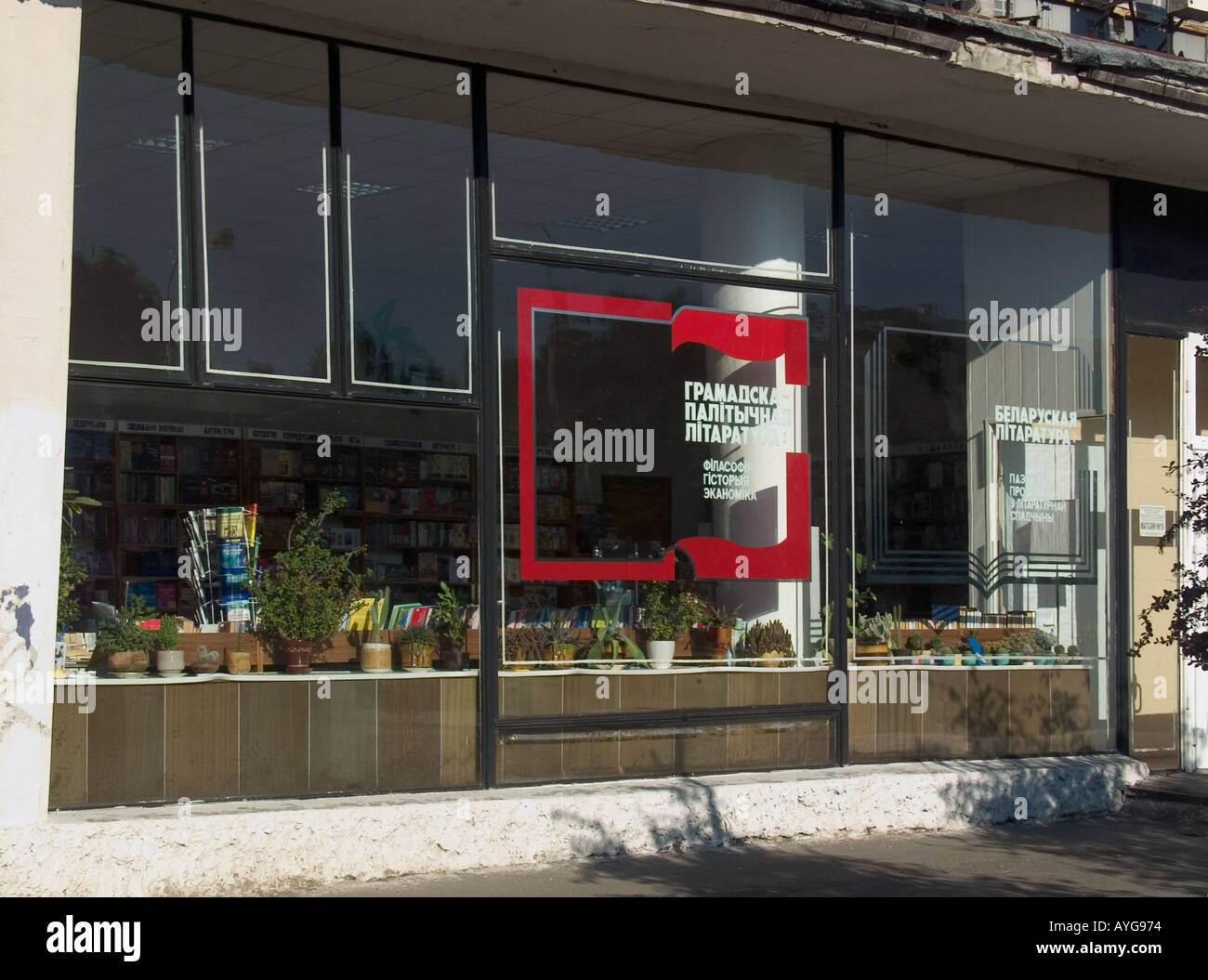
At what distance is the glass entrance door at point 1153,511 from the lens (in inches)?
504

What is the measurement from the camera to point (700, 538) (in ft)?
33.8

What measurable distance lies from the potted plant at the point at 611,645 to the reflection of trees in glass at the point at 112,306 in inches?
127

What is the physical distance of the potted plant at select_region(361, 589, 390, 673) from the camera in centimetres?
917

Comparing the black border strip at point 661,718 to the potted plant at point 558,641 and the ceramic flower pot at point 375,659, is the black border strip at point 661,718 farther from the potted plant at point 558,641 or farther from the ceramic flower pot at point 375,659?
the ceramic flower pot at point 375,659

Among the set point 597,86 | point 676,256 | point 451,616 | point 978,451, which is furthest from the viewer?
point 978,451

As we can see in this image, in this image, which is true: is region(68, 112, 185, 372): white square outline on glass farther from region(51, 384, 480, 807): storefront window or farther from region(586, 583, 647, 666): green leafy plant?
region(586, 583, 647, 666): green leafy plant

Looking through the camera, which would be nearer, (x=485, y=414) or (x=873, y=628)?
(x=485, y=414)

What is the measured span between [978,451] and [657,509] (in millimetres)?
3163

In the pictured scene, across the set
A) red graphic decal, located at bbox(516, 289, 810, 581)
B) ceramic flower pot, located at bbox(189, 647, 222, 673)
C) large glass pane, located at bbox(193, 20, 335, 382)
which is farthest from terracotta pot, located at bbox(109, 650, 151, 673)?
red graphic decal, located at bbox(516, 289, 810, 581)

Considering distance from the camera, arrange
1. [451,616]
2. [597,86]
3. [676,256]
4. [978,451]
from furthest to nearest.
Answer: [978,451] < [676,256] < [597,86] < [451,616]
